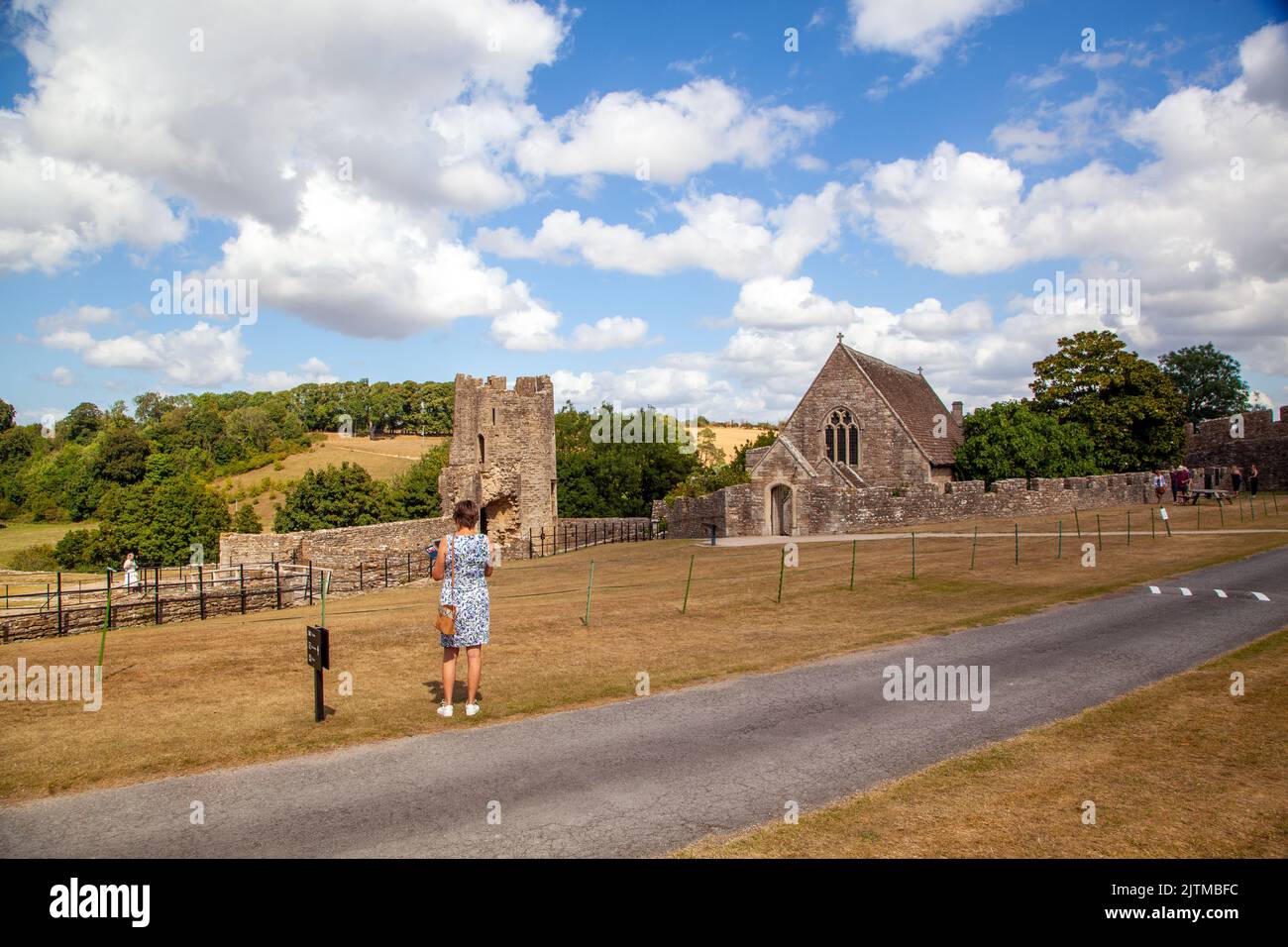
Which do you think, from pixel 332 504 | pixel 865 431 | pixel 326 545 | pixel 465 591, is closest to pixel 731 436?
pixel 865 431

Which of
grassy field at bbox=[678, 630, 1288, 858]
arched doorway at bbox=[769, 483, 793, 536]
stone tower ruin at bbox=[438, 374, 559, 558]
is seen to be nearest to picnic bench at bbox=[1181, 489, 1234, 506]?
arched doorway at bbox=[769, 483, 793, 536]

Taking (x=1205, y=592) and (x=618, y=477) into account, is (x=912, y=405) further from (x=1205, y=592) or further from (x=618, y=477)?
(x=1205, y=592)

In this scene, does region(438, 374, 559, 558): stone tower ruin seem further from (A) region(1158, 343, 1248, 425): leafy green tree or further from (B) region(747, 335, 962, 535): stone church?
(A) region(1158, 343, 1248, 425): leafy green tree

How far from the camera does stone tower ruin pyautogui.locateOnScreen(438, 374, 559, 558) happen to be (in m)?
44.1

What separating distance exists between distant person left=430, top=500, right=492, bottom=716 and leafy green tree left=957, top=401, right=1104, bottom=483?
37705 millimetres

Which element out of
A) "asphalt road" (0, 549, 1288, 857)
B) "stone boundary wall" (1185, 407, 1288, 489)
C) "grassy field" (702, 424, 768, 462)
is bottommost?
"asphalt road" (0, 549, 1288, 857)

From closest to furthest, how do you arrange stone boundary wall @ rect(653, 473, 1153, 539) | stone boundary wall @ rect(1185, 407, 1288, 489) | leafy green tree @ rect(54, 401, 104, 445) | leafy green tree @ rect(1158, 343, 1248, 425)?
stone boundary wall @ rect(653, 473, 1153, 539)
stone boundary wall @ rect(1185, 407, 1288, 489)
leafy green tree @ rect(1158, 343, 1248, 425)
leafy green tree @ rect(54, 401, 104, 445)

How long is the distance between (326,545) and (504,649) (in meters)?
21.0

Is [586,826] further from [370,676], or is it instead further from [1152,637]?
[1152,637]

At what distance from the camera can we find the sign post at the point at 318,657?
8.47 m

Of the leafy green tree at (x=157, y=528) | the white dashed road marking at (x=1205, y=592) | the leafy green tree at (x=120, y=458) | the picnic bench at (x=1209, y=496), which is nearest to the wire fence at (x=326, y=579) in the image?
the picnic bench at (x=1209, y=496)

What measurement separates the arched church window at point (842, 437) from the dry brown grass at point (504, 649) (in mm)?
21900
